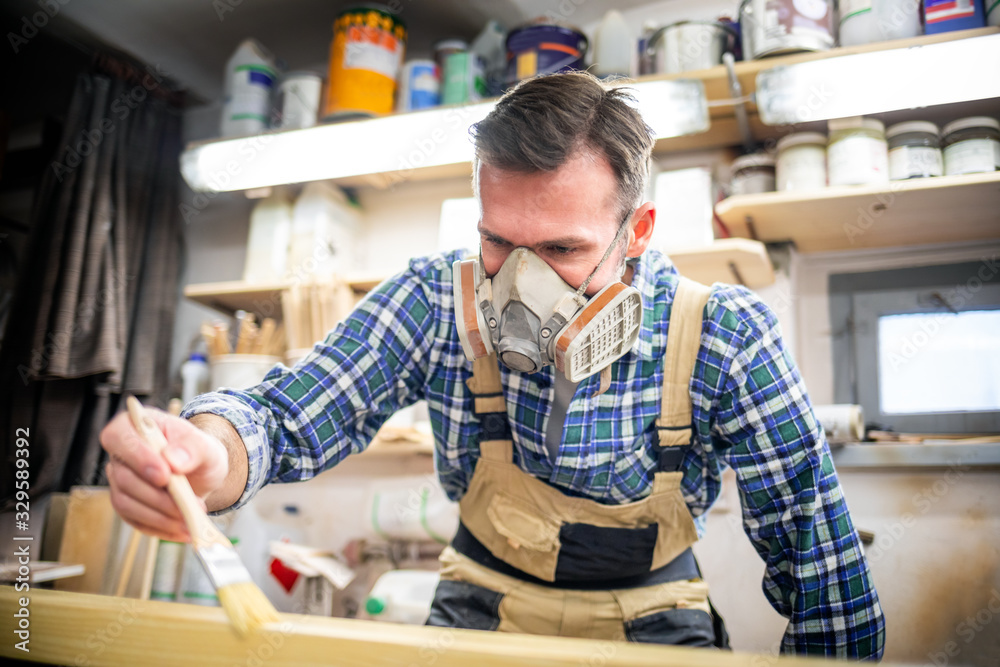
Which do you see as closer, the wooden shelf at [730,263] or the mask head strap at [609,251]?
the mask head strap at [609,251]

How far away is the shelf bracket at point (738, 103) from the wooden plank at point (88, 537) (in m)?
2.58

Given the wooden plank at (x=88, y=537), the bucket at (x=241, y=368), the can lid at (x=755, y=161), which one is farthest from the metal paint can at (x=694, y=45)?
the wooden plank at (x=88, y=537)

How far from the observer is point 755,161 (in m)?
2.15

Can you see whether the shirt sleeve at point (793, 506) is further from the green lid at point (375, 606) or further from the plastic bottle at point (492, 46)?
the plastic bottle at point (492, 46)

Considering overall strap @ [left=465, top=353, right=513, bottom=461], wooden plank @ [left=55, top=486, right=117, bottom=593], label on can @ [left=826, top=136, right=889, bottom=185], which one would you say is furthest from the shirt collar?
wooden plank @ [left=55, top=486, right=117, bottom=593]

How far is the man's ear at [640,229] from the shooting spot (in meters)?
1.27

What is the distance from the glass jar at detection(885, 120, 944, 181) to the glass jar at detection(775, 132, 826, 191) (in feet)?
0.60

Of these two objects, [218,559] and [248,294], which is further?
[248,294]

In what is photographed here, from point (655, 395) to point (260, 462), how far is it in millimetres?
702

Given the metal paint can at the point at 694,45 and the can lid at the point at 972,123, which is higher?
the metal paint can at the point at 694,45

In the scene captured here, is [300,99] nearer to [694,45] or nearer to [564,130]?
[694,45]

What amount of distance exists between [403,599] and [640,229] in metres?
1.41

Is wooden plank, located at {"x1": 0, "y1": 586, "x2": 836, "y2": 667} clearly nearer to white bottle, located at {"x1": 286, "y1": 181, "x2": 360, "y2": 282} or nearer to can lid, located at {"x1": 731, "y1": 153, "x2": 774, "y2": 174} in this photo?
can lid, located at {"x1": 731, "y1": 153, "x2": 774, "y2": 174}

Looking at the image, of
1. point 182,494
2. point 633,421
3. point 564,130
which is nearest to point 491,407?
point 633,421
